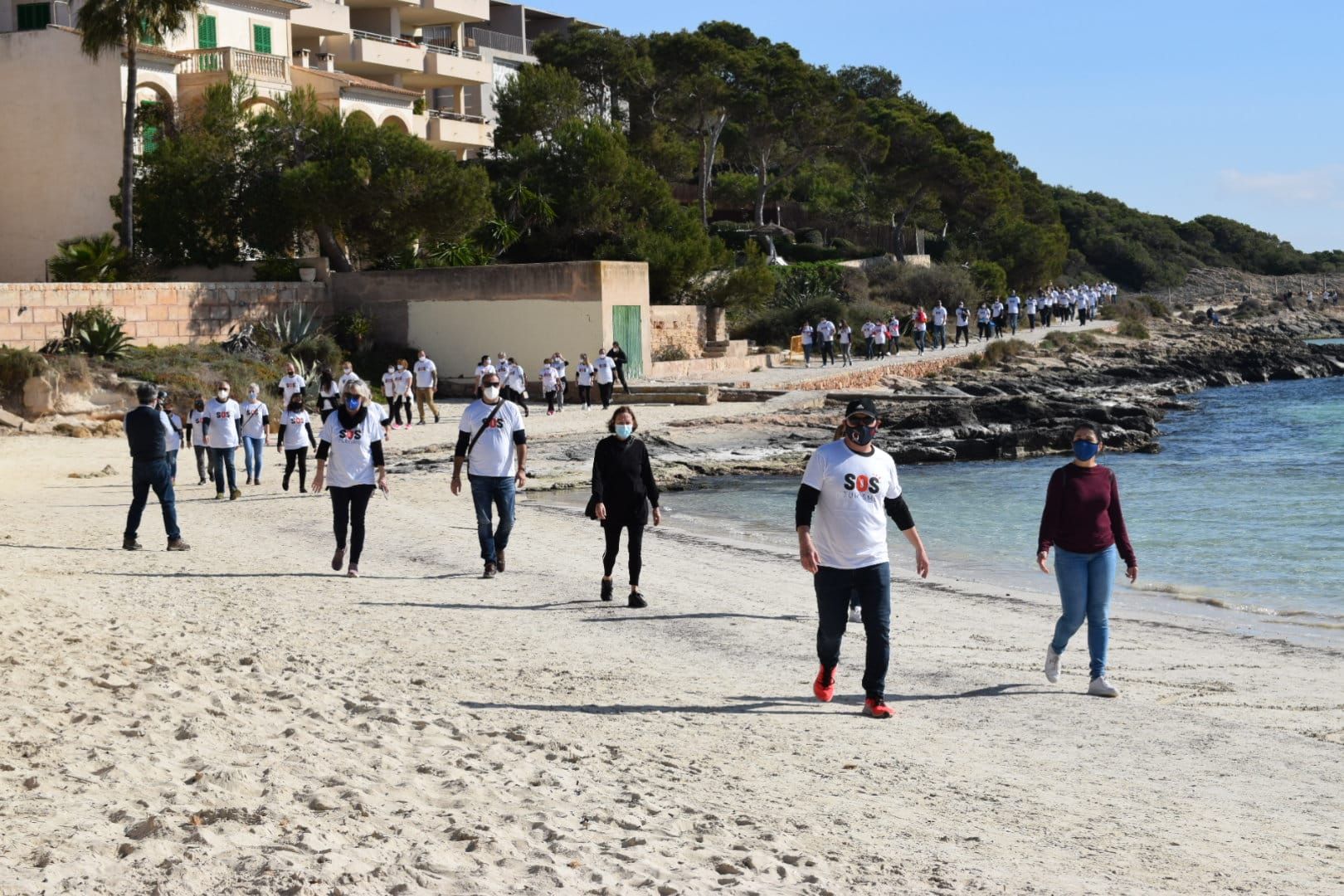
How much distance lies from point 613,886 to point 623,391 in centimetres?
2808

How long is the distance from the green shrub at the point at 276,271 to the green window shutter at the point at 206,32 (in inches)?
372

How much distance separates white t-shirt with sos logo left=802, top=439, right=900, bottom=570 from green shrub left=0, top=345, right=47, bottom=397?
A: 75.2 feet

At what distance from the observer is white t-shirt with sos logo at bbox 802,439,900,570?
7.52 meters

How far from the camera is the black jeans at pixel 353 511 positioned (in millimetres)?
11859

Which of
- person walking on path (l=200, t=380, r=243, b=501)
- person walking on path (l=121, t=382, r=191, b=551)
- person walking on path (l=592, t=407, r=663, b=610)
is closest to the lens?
person walking on path (l=592, t=407, r=663, b=610)

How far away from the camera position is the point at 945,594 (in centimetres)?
1291

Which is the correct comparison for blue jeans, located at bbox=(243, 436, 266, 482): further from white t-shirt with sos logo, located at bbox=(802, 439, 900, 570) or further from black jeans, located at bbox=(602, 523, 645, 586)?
white t-shirt with sos logo, located at bbox=(802, 439, 900, 570)

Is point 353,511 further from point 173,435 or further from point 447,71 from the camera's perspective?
point 447,71

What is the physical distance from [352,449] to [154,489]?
2714 mm

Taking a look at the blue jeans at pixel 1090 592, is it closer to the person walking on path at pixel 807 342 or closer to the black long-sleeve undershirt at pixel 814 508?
the black long-sleeve undershirt at pixel 814 508

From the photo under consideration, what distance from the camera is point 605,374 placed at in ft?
102

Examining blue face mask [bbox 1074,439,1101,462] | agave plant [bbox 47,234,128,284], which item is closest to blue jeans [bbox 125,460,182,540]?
blue face mask [bbox 1074,439,1101,462]

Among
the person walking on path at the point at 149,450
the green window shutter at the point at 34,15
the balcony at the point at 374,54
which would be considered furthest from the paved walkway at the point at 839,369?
the person walking on path at the point at 149,450

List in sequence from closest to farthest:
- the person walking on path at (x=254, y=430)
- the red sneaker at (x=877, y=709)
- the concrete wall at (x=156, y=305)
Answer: the red sneaker at (x=877, y=709)
the person walking on path at (x=254, y=430)
the concrete wall at (x=156, y=305)
